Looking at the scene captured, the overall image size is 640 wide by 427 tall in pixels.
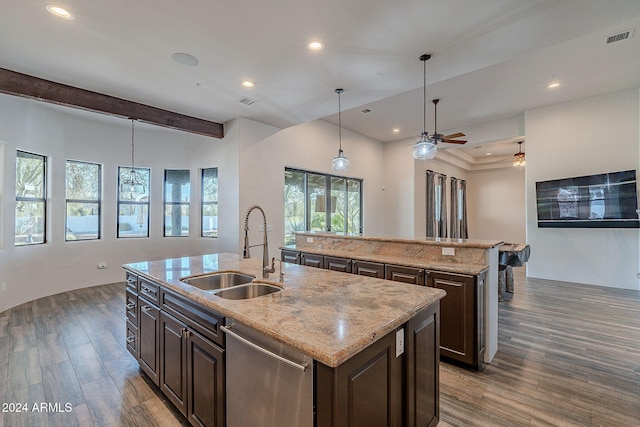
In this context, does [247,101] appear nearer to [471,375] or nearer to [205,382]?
[205,382]

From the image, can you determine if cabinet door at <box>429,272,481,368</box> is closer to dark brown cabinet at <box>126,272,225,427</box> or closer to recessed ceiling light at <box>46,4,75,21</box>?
dark brown cabinet at <box>126,272,225,427</box>

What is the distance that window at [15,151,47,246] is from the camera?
456 centimetres

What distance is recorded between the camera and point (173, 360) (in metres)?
1.93

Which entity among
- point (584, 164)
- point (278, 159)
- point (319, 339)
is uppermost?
point (278, 159)

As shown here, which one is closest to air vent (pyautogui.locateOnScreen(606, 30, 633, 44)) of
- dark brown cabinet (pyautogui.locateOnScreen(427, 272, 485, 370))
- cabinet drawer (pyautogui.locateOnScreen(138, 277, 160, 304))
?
dark brown cabinet (pyautogui.locateOnScreen(427, 272, 485, 370))

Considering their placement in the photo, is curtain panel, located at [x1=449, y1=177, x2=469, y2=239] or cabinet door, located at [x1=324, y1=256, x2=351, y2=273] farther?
curtain panel, located at [x1=449, y1=177, x2=469, y2=239]

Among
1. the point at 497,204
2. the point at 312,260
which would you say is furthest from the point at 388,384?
the point at 497,204

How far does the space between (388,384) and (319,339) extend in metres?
0.51

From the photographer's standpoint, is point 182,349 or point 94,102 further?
point 94,102

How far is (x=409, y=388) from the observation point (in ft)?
4.91

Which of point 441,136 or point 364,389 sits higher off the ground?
point 441,136

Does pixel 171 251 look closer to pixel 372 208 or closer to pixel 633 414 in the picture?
pixel 372 208

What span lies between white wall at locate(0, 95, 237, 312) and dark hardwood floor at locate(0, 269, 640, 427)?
3.69ft

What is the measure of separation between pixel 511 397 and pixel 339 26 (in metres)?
3.45
